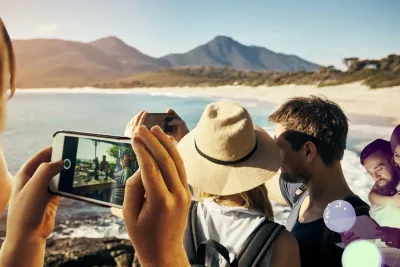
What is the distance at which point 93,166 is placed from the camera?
0.45m

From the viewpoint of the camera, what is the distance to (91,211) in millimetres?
2822

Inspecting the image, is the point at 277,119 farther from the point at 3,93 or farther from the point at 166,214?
the point at 166,214

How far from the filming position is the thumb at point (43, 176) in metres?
0.39

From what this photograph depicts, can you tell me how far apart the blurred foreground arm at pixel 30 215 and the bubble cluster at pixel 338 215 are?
531 millimetres

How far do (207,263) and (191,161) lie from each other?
0.15 meters

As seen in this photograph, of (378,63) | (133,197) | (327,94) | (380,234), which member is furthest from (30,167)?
(327,94)

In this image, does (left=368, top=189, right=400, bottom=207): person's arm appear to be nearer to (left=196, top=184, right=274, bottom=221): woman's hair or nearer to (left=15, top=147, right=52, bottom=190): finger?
(left=196, top=184, right=274, bottom=221): woman's hair

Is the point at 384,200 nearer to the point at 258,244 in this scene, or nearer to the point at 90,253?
the point at 258,244

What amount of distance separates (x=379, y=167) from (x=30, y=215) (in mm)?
1043

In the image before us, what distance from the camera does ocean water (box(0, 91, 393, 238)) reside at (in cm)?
262

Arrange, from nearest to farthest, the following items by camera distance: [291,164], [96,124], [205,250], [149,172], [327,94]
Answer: [149,172] → [205,250] → [291,164] → [327,94] → [96,124]

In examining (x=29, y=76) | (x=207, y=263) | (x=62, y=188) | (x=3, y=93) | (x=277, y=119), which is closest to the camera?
(x=62, y=188)

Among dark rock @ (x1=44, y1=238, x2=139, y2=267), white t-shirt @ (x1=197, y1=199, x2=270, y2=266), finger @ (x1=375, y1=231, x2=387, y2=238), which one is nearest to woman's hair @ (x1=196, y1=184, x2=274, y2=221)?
white t-shirt @ (x1=197, y1=199, x2=270, y2=266)

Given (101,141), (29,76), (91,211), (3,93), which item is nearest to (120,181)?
(101,141)
